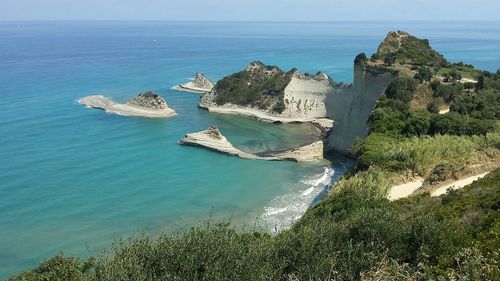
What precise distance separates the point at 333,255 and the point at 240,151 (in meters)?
37.2

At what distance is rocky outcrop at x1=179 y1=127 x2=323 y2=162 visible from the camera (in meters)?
47.3

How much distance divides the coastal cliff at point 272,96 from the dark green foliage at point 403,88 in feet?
59.8

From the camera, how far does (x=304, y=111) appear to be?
67.6m

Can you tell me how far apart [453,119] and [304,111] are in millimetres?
31126

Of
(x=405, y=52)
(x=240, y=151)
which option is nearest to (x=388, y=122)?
(x=240, y=151)

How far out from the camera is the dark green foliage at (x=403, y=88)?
4791 cm

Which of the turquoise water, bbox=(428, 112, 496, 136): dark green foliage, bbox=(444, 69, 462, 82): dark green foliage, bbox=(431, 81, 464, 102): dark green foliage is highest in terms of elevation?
bbox=(444, 69, 462, 82): dark green foliage

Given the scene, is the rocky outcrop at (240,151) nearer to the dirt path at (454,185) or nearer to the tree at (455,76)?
the tree at (455,76)

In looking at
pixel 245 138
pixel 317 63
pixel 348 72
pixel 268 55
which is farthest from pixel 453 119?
pixel 268 55

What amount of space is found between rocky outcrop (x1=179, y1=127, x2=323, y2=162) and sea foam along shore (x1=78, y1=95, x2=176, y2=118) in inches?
551

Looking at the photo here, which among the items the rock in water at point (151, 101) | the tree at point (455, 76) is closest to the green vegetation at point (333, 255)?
the tree at point (455, 76)

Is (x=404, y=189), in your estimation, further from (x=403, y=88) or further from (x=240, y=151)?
(x=240, y=151)

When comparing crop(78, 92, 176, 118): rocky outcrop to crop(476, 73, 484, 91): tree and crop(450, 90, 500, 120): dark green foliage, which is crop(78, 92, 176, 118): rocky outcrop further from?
crop(476, 73, 484, 91): tree

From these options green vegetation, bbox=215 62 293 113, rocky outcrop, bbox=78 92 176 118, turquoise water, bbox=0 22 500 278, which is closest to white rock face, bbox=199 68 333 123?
green vegetation, bbox=215 62 293 113
